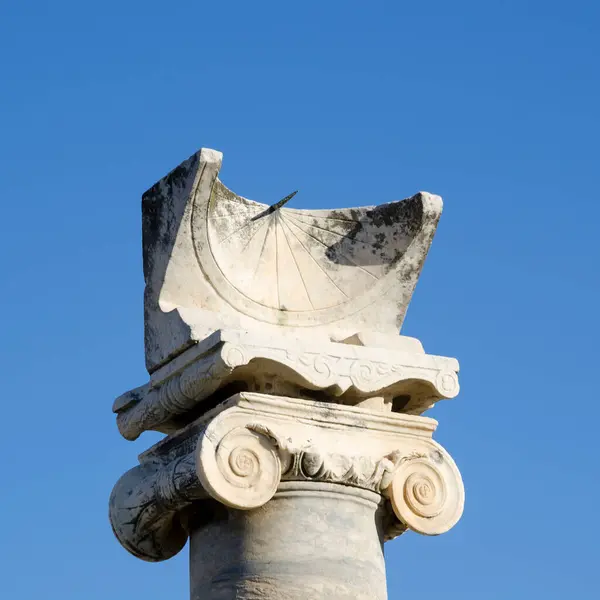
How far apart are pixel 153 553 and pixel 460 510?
2605 mm

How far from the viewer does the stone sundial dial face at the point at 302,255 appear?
1234cm

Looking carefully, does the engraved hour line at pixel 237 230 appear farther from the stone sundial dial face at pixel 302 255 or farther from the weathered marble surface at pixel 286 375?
the weathered marble surface at pixel 286 375

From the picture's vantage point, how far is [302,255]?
12.9 m

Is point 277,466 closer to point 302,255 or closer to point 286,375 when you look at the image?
point 286,375

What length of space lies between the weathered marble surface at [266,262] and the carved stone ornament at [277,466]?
0.82 m

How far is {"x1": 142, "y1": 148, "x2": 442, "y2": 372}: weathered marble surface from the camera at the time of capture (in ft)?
Answer: 39.0

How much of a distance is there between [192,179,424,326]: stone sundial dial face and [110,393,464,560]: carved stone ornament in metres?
1.28

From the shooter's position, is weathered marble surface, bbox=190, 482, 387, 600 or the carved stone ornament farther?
the carved stone ornament

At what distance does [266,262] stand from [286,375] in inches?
64.1

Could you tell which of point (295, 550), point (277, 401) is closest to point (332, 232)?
point (277, 401)

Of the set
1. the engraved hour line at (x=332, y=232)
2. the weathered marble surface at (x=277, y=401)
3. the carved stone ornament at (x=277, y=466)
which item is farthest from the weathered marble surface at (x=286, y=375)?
the engraved hour line at (x=332, y=232)

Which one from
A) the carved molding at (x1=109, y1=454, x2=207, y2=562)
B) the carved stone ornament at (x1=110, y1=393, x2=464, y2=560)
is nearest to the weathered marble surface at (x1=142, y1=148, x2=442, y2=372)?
the carved stone ornament at (x1=110, y1=393, x2=464, y2=560)

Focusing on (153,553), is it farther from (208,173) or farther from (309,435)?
(208,173)

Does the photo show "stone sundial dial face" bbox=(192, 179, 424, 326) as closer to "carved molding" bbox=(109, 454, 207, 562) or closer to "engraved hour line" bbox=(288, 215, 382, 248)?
"engraved hour line" bbox=(288, 215, 382, 248)
